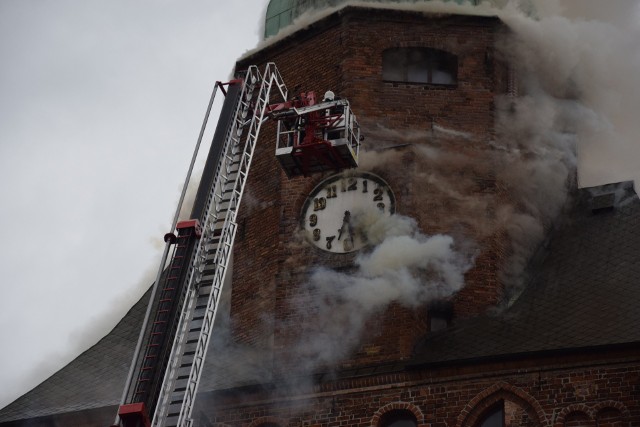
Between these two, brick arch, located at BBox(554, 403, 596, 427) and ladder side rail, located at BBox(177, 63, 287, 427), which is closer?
brick arch, located at BBox(554, 403, 596, 427)

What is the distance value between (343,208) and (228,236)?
117 inches

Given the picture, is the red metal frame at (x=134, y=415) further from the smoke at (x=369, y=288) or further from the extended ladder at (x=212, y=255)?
the smoke at (x=369, y=288)

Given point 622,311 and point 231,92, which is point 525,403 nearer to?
point 622,311

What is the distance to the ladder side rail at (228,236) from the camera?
128ft

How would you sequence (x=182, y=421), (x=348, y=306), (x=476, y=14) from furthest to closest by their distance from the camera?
(x=476, y=14)
(x=348, y=306)
(x=182, y=421)

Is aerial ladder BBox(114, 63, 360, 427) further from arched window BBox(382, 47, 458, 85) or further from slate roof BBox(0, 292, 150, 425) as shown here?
slate roof BBox(0, 292, 150, 425)

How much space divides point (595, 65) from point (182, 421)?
1324 centimetres

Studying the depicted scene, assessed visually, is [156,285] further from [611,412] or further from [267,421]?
[611,412]

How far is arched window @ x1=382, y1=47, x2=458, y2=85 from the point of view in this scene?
45.2 meters

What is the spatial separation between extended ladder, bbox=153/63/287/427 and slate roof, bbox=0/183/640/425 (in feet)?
7.19

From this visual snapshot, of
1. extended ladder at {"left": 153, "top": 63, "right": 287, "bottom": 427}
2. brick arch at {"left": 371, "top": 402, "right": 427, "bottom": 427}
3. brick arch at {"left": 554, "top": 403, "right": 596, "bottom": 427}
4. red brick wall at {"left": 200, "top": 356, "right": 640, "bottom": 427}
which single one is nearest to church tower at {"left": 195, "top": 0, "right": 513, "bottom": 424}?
red brick wall at {"left": 200, "top": 356, "right": 640, "bottom": 427}

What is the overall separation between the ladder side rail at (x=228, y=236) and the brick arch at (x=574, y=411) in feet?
21.6

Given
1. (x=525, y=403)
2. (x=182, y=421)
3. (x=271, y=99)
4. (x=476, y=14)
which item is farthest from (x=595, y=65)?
(x=182, y=421)

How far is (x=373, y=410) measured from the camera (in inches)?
1597
